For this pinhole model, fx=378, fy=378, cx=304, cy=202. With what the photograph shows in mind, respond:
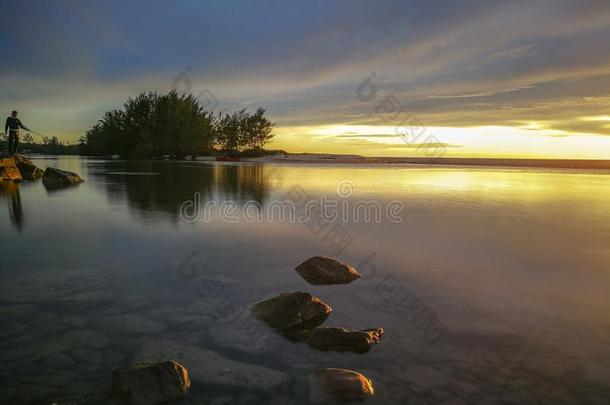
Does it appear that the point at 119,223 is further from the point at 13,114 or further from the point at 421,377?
the point at 13,114

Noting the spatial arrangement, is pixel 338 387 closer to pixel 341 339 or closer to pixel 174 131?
pixel 341 339

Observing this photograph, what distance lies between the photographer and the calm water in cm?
324

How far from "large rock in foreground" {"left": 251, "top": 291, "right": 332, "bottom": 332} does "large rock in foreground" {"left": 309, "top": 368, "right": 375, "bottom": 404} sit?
3.38ft

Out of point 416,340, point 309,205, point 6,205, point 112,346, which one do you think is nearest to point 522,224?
point 309,205

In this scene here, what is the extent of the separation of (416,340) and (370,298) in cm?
120

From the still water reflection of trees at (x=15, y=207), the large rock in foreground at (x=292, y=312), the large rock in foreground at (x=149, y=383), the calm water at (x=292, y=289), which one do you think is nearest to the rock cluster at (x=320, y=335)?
the large rock in foreground at (x=292, y=312)

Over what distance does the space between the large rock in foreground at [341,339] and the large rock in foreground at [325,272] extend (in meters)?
1.74

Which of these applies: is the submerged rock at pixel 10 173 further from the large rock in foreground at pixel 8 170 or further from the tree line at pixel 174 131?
the tree line at pixel 174 131

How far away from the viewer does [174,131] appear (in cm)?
7244

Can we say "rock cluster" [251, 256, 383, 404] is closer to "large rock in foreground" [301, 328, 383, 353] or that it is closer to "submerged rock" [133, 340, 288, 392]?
"large rock in foreground" [301, 328, 383, 353]

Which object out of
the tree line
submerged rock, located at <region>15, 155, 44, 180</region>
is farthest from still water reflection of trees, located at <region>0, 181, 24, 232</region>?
the tree line

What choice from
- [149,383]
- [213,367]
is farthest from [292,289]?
[149,383]

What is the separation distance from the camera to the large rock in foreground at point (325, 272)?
5793 mm

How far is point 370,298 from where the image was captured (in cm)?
517
